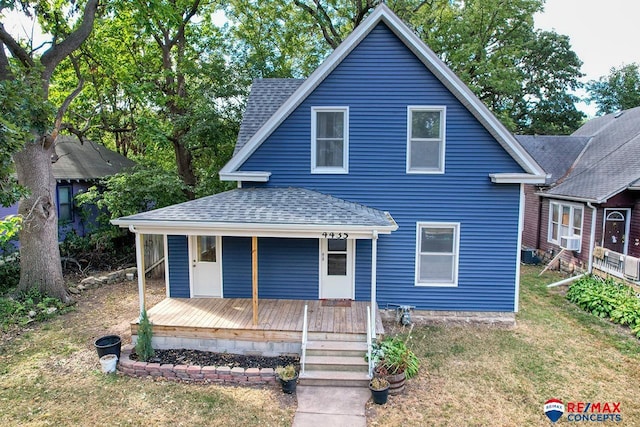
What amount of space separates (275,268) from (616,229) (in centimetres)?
1255

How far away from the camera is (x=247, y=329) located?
7.82m

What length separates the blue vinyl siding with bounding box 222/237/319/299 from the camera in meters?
9.71

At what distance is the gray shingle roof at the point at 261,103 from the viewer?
10970 mm

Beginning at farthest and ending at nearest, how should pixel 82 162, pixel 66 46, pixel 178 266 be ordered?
1. pixel 82 162
2. pixel 66 46
3. pixel 178 266

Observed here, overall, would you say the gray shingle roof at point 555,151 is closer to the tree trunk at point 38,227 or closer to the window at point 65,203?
the tree trunk at point 38,227

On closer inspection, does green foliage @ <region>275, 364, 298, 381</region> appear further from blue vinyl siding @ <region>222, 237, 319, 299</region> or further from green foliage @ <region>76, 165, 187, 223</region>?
green foliage @ <region>76, 165, 187, 223</region>

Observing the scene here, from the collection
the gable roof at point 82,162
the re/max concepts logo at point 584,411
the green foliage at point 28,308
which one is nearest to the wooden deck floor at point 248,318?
the re/max concepts logo at point 584,411

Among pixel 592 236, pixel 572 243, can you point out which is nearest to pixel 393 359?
pixel 592 236

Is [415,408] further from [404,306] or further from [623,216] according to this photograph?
[623,216]

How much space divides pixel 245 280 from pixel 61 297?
220 inches

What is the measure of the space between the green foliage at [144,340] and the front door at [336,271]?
13.7 feet

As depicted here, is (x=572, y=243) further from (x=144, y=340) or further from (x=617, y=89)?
(x=617, y=89)

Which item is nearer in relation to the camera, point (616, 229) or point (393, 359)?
A: point (393, 359)

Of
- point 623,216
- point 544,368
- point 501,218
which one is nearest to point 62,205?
point 501,218
